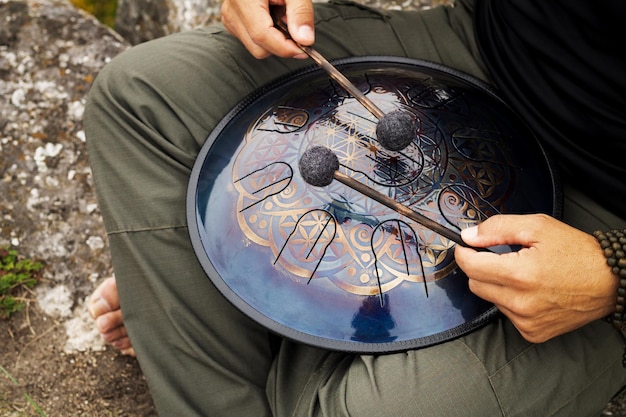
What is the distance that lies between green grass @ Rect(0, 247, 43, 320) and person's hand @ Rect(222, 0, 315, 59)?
109 centimetres

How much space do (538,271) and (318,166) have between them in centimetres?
43

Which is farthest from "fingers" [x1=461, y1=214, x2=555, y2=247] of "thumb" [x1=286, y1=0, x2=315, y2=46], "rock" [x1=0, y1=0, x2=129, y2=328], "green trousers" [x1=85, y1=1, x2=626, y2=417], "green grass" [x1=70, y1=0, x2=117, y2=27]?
"green grass" [x1=70, y1=0, x2=117, y2=27]

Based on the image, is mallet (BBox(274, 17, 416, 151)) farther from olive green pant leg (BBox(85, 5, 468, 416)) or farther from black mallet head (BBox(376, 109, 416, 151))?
olive green pant leg (BBox(85, 5, 468, 416))

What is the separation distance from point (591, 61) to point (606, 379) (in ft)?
2.20

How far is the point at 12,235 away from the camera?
1.99 m

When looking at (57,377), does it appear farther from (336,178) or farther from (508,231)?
(508,231)

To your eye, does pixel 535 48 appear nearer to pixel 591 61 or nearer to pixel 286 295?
pixel 591 61

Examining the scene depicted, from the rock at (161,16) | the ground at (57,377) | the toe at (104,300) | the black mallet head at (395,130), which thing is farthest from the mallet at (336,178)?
Answer: the rock at (161,16)

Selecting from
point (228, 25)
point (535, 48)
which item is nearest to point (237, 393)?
point (228, 25)

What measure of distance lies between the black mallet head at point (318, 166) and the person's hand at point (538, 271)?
28 cm

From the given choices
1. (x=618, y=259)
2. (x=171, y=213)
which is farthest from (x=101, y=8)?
(x=618, y=259)

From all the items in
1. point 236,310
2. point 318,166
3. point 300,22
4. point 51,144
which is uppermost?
point 300,22

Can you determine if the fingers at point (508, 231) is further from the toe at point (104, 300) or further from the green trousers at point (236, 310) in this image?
the toe at point (104, 300)

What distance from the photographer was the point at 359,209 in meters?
1.18
